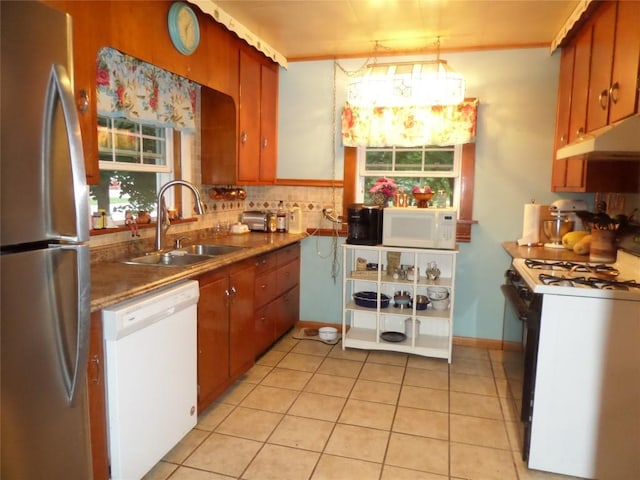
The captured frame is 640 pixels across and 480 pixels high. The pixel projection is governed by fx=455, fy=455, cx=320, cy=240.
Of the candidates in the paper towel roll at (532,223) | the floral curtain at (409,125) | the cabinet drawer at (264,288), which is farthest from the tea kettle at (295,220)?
the paper towel roll at (532,223)

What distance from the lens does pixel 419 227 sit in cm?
338

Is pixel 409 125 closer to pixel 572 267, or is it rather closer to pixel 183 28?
pixel 572 267

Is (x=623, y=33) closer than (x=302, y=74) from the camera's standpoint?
Yes

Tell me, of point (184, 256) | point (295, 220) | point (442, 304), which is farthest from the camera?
point (295, 220)

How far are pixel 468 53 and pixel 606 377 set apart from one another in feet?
8.53

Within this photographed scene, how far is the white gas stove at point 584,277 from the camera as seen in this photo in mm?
1957

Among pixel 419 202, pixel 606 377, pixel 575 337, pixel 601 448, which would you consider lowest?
pixel 601 448

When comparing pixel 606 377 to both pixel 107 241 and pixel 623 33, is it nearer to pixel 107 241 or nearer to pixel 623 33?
pixel 623 33

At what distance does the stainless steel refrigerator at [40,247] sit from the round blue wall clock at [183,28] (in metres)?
1.50

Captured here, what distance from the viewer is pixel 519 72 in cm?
348

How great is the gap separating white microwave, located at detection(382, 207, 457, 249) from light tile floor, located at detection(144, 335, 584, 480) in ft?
2.95

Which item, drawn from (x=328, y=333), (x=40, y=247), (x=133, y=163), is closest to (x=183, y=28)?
(x=133, y=163)

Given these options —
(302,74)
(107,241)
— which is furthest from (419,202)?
(107,241)

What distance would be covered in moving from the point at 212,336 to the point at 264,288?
833 mm
